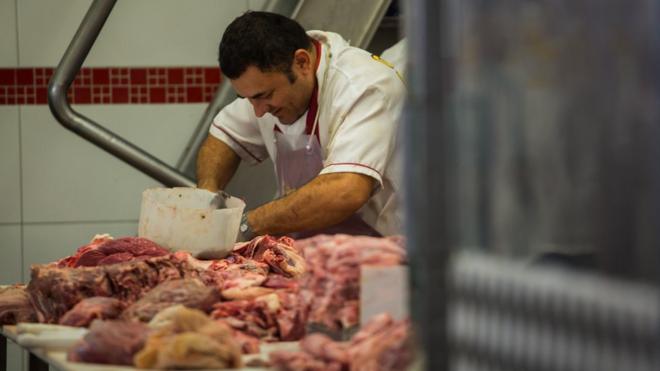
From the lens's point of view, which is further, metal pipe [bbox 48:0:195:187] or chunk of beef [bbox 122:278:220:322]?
metal pipe [bbox 48:0:195:187]

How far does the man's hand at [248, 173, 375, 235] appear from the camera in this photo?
14.7 feet

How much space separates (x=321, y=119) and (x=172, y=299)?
6.06ft

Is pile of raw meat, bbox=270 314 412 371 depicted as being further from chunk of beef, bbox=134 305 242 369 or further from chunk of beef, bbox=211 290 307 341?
chunk of beef, bbox=211 290 307 341

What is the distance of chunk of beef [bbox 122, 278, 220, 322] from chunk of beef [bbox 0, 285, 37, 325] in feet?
1.25

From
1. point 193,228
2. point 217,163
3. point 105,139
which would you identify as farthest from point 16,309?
point 105,139

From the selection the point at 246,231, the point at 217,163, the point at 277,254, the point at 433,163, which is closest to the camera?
the point at 433,163

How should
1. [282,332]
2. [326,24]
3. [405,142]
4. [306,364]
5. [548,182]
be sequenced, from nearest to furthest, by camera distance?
[548,182] < [405,142] < [306,364] < [282,332] < [326,24]

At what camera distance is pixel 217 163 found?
5309 mm

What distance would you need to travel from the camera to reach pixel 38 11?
19.5 feet

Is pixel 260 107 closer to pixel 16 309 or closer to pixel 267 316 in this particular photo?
pixel 16 309

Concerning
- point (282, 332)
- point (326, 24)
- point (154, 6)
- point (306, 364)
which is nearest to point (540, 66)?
point (306, 364)

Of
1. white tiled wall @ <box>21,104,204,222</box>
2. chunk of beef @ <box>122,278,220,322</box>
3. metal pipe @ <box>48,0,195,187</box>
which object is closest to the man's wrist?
metal pipe @ <box>48,0,195,187</box>

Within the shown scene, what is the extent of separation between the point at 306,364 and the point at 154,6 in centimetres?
392

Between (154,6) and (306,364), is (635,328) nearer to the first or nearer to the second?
(306,364)
